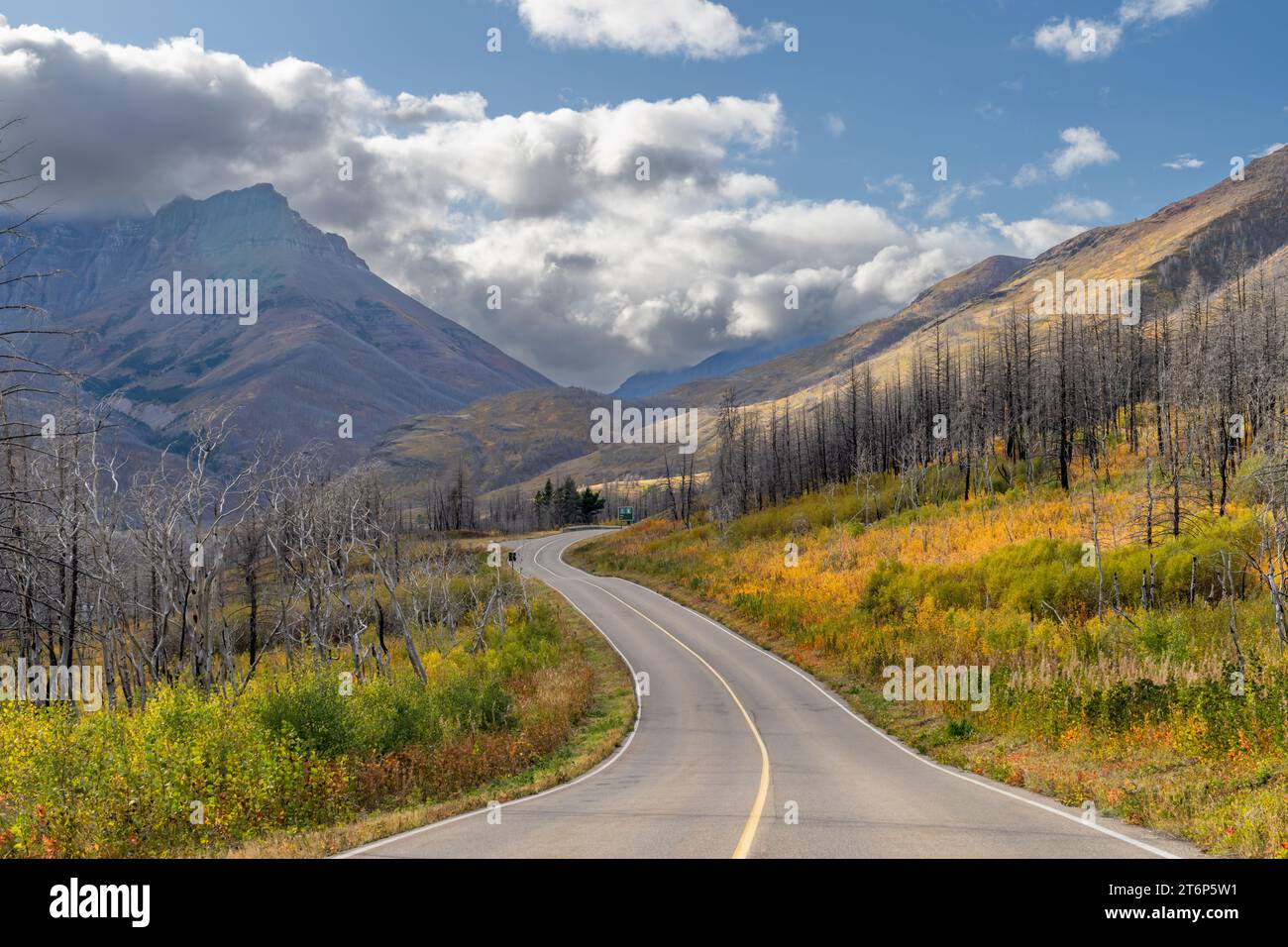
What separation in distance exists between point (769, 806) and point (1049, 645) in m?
14.2

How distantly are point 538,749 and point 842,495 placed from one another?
61981 mm

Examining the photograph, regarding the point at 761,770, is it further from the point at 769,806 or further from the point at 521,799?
the point at 521,799

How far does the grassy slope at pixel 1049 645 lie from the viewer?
10.9m

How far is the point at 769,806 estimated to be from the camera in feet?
35.7

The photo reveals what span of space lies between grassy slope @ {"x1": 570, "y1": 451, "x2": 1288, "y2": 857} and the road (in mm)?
1017

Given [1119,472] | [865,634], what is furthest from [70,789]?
[1119,472]

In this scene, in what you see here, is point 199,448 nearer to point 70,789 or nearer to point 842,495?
point 70,789

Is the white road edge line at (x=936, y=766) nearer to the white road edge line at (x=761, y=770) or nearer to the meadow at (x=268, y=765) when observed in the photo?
the white road edge line at (x=761, y=770)

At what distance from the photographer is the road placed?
823cm

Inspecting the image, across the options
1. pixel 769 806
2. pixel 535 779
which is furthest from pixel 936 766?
pixel 535 779

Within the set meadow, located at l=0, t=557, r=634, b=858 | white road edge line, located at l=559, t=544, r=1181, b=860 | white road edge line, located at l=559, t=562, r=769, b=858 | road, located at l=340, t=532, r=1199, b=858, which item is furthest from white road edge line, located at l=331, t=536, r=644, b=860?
white road edge line, located at l=559, t=544, r=1181, b=860

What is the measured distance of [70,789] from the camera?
9930 millimetres

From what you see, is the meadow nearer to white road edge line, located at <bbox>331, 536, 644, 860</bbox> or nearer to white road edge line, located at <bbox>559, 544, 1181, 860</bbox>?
white road edge line, located at <bbox>331, 536, 644, 860</bbox>
